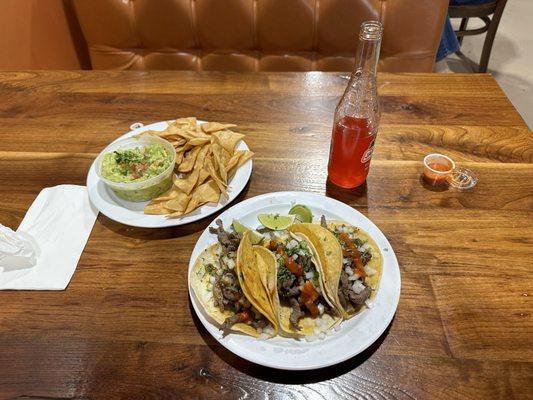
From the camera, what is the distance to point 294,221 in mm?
1253

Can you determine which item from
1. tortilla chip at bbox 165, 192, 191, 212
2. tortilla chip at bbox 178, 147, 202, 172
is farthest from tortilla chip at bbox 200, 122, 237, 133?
tortilla chip at bbox 165, 192, 191, 212

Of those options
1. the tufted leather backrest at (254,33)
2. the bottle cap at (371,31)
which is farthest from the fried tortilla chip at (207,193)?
the tufted leather backrest at (254,33)

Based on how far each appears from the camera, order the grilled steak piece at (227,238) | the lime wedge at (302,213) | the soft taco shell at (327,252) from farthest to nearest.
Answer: the lime wedge at (302,213)
the grilled steak piece at (227,238)
the soft taco shell at (327,252)

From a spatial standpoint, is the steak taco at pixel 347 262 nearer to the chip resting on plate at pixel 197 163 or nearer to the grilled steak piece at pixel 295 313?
the grilled steak piece at pixel 295 313

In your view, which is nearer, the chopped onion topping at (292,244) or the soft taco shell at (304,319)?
the soft taco shell at (304,319)

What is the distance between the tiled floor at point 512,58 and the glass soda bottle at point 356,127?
310cm

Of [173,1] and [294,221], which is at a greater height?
[173,1]

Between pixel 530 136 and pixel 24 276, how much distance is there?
190 cm

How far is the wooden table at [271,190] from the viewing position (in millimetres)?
962

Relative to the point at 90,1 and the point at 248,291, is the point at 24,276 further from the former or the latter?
the point at 90,1

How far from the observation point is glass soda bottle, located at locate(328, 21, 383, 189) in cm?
128

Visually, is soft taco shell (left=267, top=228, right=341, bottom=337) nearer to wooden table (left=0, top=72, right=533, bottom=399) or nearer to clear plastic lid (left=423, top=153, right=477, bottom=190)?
wooden table (left=0, top=72, right=533, bottom=399)

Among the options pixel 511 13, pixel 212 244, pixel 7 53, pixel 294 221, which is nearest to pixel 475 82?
pixel 294 221

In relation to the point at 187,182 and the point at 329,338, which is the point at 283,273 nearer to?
the point at 329,338
